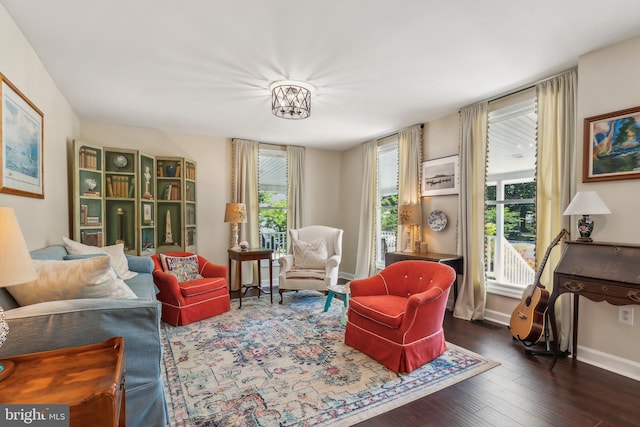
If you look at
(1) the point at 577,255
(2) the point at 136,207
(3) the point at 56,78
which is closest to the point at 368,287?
(1) the point at 577,255

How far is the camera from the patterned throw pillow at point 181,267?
3873 mm

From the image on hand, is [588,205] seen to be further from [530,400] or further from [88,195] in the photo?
[88,195]

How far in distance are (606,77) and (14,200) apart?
15.0ft

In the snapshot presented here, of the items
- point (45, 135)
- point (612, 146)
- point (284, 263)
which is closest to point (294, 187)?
point (284, 263)

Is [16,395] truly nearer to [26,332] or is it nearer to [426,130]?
[26,332]

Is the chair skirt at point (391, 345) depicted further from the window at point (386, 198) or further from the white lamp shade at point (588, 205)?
the window at point (386, 198)

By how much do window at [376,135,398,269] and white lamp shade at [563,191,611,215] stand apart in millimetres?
2781

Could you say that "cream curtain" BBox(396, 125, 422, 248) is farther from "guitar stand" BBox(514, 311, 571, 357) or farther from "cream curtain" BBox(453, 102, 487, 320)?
"guitar stand" BBox(514, 311, 571, 357)

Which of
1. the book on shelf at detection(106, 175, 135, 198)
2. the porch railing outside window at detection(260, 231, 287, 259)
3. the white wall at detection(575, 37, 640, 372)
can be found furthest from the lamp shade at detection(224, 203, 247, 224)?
the white wall at detection(575, 37, 640, 372)

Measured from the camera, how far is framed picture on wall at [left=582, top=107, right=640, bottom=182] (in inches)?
94.7

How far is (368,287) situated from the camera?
308cm

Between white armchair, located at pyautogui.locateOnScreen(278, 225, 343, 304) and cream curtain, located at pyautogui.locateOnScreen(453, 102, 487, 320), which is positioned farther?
white armchair, located at pyautogui.locateOnScreen(278, 225, 343, 304)

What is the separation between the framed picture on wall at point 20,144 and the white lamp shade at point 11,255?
40.4 inches

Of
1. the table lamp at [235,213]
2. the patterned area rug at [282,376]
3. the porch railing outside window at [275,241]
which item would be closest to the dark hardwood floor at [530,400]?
the patterned area rug at [282,376]
